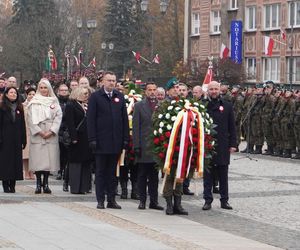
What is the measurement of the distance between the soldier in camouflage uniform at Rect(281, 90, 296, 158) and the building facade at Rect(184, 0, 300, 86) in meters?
22.6

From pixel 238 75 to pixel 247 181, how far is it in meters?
23.5

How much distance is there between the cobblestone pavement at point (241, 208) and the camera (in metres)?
12.6

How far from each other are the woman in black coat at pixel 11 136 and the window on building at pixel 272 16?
40.0 m

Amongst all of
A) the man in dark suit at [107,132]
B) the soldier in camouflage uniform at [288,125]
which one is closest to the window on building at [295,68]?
the soldier in camouflage uniform at [288,125]

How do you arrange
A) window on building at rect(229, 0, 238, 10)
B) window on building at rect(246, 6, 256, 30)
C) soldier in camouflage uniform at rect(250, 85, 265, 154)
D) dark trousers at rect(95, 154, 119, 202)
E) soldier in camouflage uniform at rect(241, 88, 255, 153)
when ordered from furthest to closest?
window on building at rect(229, 0, 238, 10) < window on building at rect(246, 6, 256, 30) < soldier in camouflage uniform at rect(241, 88, 255, 153) < soldier in camouflage uniform at rect(250, 85, 265, 154) < dark trousers at rect(95, 154, 119, 202)

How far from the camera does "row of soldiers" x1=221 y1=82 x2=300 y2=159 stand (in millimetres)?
27156

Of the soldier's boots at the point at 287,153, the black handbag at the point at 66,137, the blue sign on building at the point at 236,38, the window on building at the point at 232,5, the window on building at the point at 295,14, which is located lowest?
the soldier's boots at the point at 287,153

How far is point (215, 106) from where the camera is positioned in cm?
1564

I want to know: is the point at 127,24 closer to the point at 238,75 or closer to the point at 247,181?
the point at 238,75

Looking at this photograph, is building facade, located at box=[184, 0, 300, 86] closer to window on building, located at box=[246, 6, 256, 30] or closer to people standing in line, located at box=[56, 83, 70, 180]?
window on building, located at box=[246, 6, 256, 30]

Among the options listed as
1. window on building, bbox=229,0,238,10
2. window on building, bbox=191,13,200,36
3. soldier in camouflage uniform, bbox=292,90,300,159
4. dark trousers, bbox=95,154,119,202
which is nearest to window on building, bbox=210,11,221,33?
window on building, bbox=229,0,238,10

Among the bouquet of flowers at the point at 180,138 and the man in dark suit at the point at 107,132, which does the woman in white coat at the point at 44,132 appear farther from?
the bouquet of flowers at the point at 180,138

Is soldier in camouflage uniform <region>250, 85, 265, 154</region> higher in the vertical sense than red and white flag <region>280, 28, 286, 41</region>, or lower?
lower

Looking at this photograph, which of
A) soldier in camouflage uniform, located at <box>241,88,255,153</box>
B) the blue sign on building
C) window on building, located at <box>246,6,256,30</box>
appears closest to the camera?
soldier in camouflage uniform, located at <box>241,88,255,153</box>
